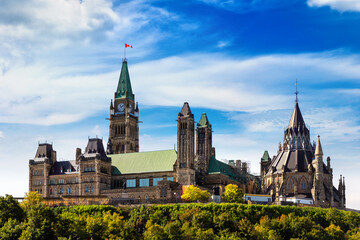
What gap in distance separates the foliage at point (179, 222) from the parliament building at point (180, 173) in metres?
14.4

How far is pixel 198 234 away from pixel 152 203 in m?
32.7

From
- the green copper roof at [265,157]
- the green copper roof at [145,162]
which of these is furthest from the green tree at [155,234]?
the green copper roof at [265,157]

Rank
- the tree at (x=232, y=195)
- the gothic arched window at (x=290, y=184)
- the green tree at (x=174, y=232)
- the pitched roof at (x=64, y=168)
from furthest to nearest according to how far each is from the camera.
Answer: the pitched roof at (x=64, y=168) → the gothic arched window at (x=290, y=184) → the tree at (x=232, y=195) → the green tree at (x=174, y=232)

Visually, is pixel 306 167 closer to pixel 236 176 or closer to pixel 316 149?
pixel 316 149

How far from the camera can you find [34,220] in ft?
319

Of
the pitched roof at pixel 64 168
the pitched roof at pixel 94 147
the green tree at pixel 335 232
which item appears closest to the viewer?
the green tree at pixel 335 232

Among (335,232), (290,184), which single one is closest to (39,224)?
(335,232)

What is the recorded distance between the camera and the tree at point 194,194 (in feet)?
447

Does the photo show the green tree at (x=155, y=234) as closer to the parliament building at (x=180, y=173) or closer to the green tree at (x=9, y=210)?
the green tree at (x=9, y=210)

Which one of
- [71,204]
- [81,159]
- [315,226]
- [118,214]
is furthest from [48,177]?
[315,226]

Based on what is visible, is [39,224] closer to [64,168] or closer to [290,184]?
[64,168]

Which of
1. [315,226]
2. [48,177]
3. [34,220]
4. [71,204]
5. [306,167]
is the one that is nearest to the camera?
[34,220]

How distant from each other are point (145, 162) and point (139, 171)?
13.9 ft

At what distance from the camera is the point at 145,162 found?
16388 centimetres
